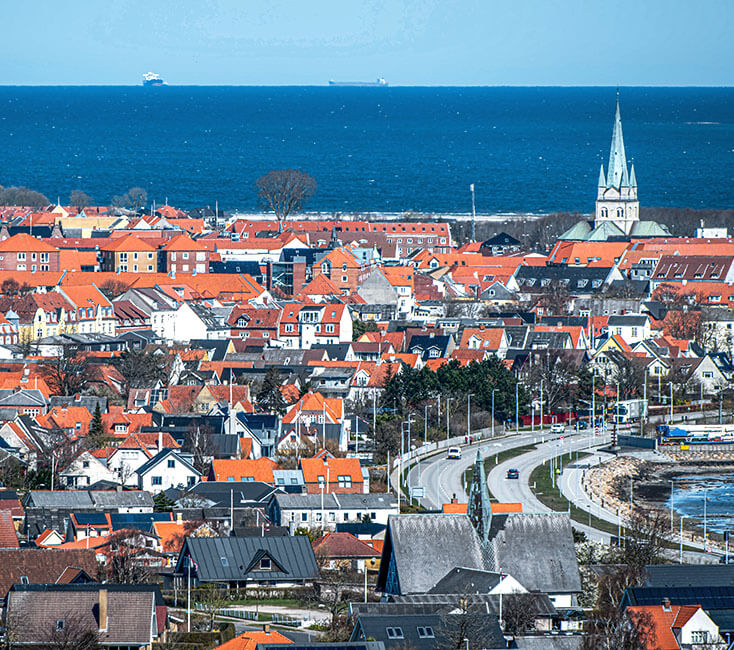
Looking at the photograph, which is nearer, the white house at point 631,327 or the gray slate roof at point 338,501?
the gray slate roof at point 338,501

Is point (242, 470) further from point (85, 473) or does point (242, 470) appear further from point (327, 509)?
point (327, 509)

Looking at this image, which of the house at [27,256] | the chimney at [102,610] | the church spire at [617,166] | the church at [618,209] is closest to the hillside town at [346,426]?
the chimney at [102,610]

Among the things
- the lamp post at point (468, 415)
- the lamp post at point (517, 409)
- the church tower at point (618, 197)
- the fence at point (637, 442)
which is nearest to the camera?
the fence at point (637, 442)

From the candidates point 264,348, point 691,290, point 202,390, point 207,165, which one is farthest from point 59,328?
point 207,165

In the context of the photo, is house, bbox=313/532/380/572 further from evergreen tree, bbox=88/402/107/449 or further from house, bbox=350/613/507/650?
evergreen tree, bbox=88/402/107/449

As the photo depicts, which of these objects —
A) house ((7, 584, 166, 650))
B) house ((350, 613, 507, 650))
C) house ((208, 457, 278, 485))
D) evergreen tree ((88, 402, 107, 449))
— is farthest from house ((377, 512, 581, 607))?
evergreen tree ((88, 402, 107, 449))

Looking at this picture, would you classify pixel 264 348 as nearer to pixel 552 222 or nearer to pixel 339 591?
pixel 339 591

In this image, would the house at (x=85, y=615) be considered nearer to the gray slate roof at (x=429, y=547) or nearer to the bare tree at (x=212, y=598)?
the bare tree at (x=212, y=598)

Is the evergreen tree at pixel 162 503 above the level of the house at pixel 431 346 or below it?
below
